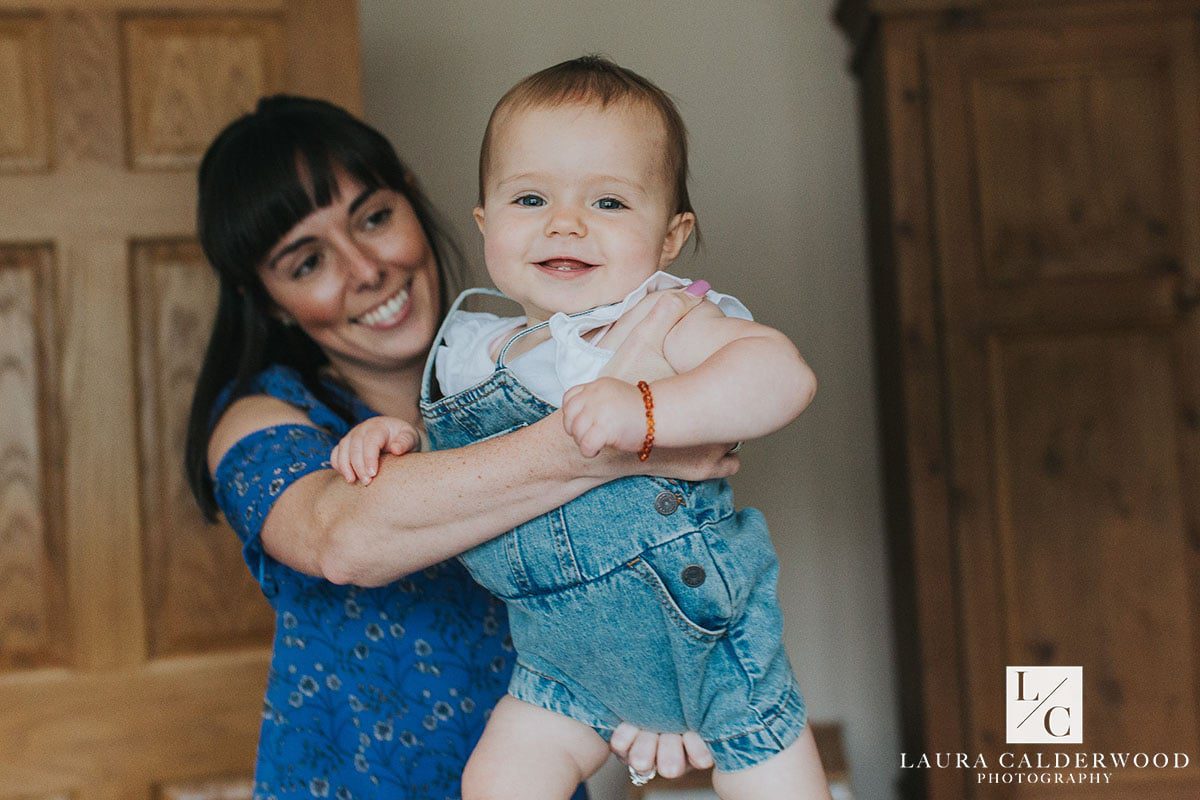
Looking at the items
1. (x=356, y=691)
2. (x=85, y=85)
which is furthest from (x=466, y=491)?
(x=85, y=85)

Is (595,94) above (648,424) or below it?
above

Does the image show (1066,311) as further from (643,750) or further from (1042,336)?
(643,750)

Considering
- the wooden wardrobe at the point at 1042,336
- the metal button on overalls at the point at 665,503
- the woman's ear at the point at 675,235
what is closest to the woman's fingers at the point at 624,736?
the metal button on overalls at the point at 665,503

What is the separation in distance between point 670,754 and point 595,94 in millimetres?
684

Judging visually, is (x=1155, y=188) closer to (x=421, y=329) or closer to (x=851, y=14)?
(x=851, y=14)

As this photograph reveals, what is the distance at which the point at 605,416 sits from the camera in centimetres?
93

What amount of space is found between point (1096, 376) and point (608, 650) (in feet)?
6.70

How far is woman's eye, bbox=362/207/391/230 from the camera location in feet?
4.99

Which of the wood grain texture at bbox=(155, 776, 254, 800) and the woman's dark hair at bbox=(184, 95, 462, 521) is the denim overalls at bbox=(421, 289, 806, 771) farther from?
the wood grain texture at bbox=(155, 776, 254, 800)

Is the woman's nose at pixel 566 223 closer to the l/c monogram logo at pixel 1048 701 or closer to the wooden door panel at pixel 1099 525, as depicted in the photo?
the wooden door panel at pixel 1099 525

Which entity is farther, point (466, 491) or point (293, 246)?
point (293, 246)

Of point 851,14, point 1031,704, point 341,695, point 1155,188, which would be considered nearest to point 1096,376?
point 1155,188

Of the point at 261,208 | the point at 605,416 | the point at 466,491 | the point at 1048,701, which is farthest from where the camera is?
the point at 1048,701

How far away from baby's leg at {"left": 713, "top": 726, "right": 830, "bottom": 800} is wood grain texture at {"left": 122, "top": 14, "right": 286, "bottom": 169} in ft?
5.23
